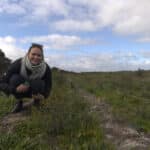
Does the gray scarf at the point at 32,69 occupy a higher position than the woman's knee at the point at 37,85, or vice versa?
the gray scarf at the point at 32,69

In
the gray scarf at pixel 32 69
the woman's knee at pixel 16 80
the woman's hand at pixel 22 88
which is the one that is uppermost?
the gray scarf at pixel 32 69

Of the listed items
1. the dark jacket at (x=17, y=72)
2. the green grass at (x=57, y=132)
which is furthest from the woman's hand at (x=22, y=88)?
the green grass at (x=57, y=132)

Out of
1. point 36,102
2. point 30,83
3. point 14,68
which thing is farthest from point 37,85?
point 36,102

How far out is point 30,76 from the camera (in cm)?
722

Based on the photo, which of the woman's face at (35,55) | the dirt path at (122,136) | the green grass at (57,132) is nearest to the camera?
the green grass at (57,132)

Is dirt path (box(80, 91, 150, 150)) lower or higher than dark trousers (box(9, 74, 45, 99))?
lower

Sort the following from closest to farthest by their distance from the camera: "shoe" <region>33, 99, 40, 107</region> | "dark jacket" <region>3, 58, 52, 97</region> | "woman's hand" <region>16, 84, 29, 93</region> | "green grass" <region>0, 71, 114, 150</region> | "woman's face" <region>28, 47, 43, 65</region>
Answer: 1. "green grass" <region>0, 71, 114, 150</region>
2. "woman's face" <region>28, 47, 43, 65</region>
3. "woman's hand" <region>16, 84, 29, 93</region>
4. "dark jacket" <region>3, 58, 52, 97</region>
5. "shoe" <region>33, 99, 40, 107</region>

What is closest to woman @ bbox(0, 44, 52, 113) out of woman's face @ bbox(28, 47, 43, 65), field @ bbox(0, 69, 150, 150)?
woman's face @ bbox(28, 47, 43, 65)

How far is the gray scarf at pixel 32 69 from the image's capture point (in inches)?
275

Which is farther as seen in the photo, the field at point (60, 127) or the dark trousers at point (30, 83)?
the dark trousers at point (30, 83)

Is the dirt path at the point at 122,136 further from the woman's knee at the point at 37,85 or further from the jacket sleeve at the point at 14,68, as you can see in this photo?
the jacket sleeve at the point at 14,68

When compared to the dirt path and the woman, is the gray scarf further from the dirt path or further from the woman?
the dirt path

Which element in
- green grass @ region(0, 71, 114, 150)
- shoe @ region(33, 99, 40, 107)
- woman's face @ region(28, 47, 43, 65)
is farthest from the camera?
shoe @ region(33, 99, 40, 107)

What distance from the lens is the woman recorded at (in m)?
6.96
